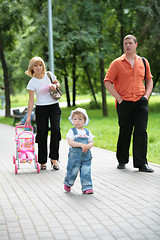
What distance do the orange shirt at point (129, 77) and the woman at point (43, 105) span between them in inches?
38.7

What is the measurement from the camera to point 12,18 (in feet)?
85.0

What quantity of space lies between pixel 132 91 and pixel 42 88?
143 centimetres

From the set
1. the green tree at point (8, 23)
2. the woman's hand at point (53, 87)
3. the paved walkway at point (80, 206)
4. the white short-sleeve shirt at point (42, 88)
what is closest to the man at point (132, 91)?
the paved walkway at point (80, 206)

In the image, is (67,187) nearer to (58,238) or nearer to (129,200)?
(129,200)

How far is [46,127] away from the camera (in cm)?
858

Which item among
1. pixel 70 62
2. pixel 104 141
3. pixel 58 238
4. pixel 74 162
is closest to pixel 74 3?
pixel 70 62

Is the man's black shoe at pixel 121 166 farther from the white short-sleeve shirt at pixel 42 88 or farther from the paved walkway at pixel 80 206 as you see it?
the white short-sleeve shirt at pixel 42 88

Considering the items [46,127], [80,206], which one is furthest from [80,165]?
[46,127]

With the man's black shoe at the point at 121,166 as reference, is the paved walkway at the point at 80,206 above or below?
above

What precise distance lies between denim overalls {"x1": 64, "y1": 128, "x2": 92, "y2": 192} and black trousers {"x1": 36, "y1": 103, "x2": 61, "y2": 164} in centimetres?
197

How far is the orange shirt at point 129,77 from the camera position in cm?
799

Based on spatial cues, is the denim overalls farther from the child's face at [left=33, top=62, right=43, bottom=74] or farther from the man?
the child's face at [left=33, top=62, right=43, bottom=74]

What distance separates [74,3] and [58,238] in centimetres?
2195

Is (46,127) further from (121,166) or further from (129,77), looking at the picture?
(129,77)
